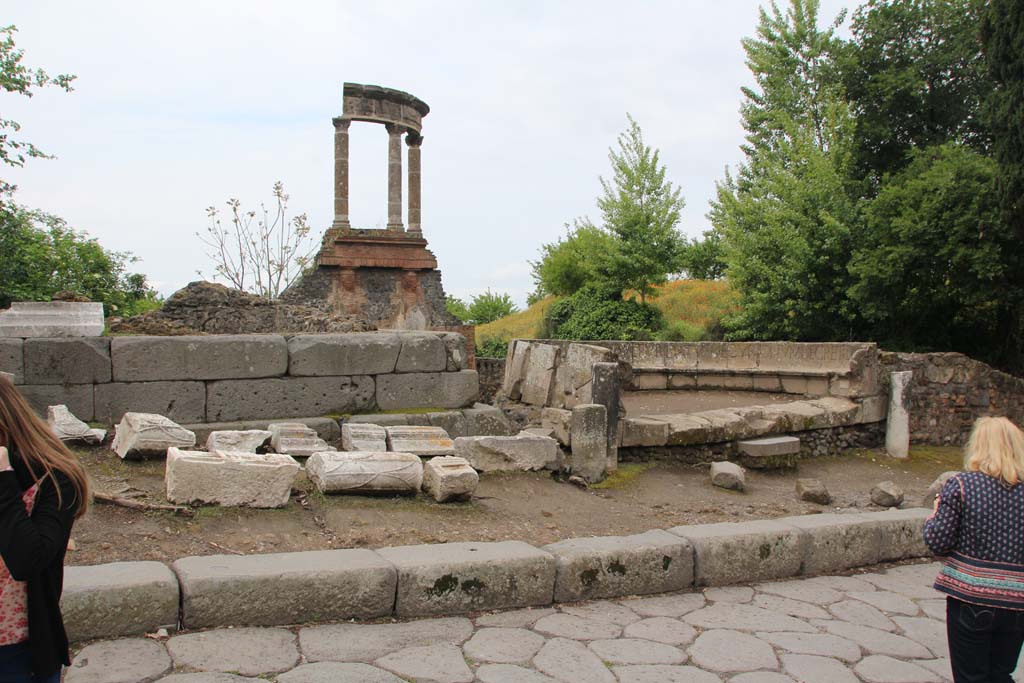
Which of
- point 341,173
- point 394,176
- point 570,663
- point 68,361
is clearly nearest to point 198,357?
point 68,361

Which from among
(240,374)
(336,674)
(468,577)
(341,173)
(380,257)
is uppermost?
(341,173)

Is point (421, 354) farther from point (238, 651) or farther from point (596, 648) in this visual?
point (238, 651)

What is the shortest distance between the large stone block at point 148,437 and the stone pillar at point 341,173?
55.7 feet

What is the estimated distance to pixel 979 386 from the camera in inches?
512

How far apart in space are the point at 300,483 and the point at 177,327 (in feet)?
11.1

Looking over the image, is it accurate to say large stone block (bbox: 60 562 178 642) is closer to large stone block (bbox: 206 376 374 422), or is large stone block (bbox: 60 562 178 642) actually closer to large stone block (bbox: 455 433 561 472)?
large stone block (bbox: 455 433 561 472)

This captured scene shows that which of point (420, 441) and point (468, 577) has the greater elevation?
point (420, 441)

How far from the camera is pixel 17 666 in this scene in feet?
7.69

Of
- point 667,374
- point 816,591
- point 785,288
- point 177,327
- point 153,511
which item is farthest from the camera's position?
point 785,288

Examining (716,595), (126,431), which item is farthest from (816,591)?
(126,431)

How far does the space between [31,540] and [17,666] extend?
0.40 m

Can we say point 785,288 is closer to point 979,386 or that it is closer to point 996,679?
point 979,386

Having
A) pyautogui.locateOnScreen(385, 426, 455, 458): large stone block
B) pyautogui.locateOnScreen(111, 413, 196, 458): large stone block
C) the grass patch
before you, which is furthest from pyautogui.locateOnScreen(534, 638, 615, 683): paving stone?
the grass patch

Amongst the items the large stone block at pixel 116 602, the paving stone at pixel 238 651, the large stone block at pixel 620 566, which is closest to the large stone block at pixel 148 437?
the large stone block at pixel 116 602
